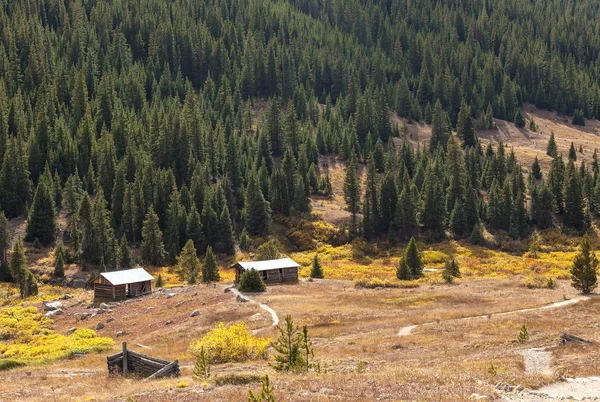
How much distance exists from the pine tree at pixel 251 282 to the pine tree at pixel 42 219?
49.3m

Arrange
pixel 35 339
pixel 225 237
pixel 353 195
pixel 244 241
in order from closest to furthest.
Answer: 1. pixel 35 339
2. pixel 225 237
3. pixel 244 241
4. pixel 353 195

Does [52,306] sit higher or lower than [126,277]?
lower

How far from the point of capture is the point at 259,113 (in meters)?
180

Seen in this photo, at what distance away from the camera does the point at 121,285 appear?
242ft

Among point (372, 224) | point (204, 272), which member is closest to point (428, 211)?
point (372, 224)

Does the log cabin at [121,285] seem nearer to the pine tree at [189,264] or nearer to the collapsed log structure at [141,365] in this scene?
the pine tree at [189,264]

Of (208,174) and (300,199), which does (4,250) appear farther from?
(300,199)

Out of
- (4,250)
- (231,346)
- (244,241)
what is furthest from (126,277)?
(231,346)

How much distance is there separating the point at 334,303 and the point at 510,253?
5588 centimetres

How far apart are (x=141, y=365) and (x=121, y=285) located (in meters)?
39.7

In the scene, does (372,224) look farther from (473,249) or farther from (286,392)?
(286,392)

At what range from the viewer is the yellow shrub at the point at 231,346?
Result: 126ft

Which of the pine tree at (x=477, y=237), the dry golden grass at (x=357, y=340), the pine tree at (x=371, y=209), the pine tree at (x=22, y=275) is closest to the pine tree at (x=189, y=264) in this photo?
the dry golden grass at (x=357, y=340)

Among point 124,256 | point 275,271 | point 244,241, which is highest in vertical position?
point 275,271
